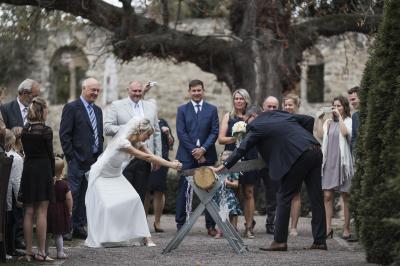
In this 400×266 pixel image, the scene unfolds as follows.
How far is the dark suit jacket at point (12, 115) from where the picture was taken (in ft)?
37.2

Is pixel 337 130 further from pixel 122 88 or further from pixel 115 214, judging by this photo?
pixel 122 88

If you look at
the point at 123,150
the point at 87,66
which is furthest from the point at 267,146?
the point at 87,66

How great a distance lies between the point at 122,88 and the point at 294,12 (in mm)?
12900

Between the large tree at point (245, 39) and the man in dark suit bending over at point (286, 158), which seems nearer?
the man in dark suit bending over at point (286, 158)

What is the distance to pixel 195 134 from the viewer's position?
12.7m

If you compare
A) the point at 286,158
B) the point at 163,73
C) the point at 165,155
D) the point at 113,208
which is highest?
the point at 163,73

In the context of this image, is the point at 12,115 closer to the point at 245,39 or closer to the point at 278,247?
the point at 278,247

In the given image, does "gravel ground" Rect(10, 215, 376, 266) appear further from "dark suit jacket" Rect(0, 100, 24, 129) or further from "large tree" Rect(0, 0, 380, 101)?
"large tree" Rect(0, 0, 380, 101)

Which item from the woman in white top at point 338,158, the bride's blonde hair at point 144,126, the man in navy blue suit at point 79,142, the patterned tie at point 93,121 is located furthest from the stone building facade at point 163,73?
the bride's blonde hair at point 144,126

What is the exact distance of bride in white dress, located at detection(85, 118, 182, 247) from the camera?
1085 centimetres

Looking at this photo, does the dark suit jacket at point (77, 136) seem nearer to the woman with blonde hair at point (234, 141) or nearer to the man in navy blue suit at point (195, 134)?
the man in navy blue suit at point (195, 134)

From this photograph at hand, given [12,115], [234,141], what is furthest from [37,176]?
[234,141]

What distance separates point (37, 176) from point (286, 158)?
2.60 m

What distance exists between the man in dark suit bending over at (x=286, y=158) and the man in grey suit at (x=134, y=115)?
2358 millimetres
